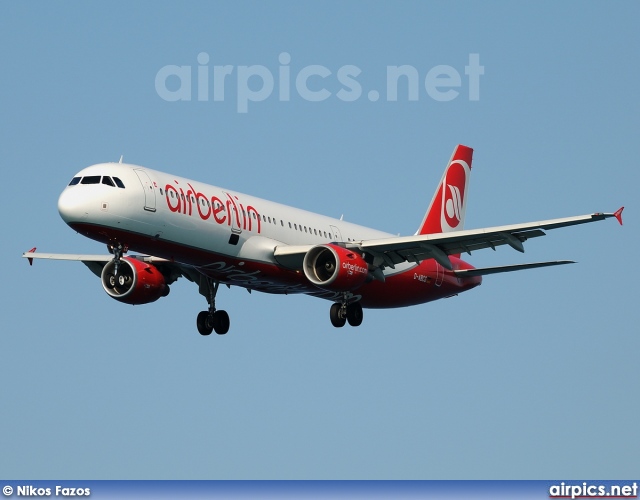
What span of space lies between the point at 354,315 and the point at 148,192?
484 inches

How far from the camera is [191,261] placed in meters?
54.9

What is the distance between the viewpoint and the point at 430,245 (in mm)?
57656

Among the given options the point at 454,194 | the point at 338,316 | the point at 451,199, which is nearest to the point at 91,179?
the point at 338,316

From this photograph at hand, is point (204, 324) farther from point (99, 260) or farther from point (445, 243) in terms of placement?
point (445, 243)

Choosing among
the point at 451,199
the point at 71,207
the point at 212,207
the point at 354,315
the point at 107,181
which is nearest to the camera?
the point at 71,207

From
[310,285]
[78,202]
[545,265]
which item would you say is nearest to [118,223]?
[78,202]

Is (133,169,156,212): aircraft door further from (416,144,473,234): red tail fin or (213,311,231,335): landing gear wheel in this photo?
(416,144,473,234): red tail fin

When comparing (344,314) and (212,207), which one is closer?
(212,207)

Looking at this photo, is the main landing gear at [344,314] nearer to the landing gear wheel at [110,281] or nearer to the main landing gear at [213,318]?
the main landing gear at [213,318]

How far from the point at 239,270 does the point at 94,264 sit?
10053 mm

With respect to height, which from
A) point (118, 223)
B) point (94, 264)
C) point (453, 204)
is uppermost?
point (453, 204)

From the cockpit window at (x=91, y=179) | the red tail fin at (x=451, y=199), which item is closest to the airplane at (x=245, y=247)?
the cockpit window at (x=91, y=179)

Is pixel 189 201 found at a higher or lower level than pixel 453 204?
lower

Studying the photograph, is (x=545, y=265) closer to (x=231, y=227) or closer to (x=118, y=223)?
(x=231, y=227)
